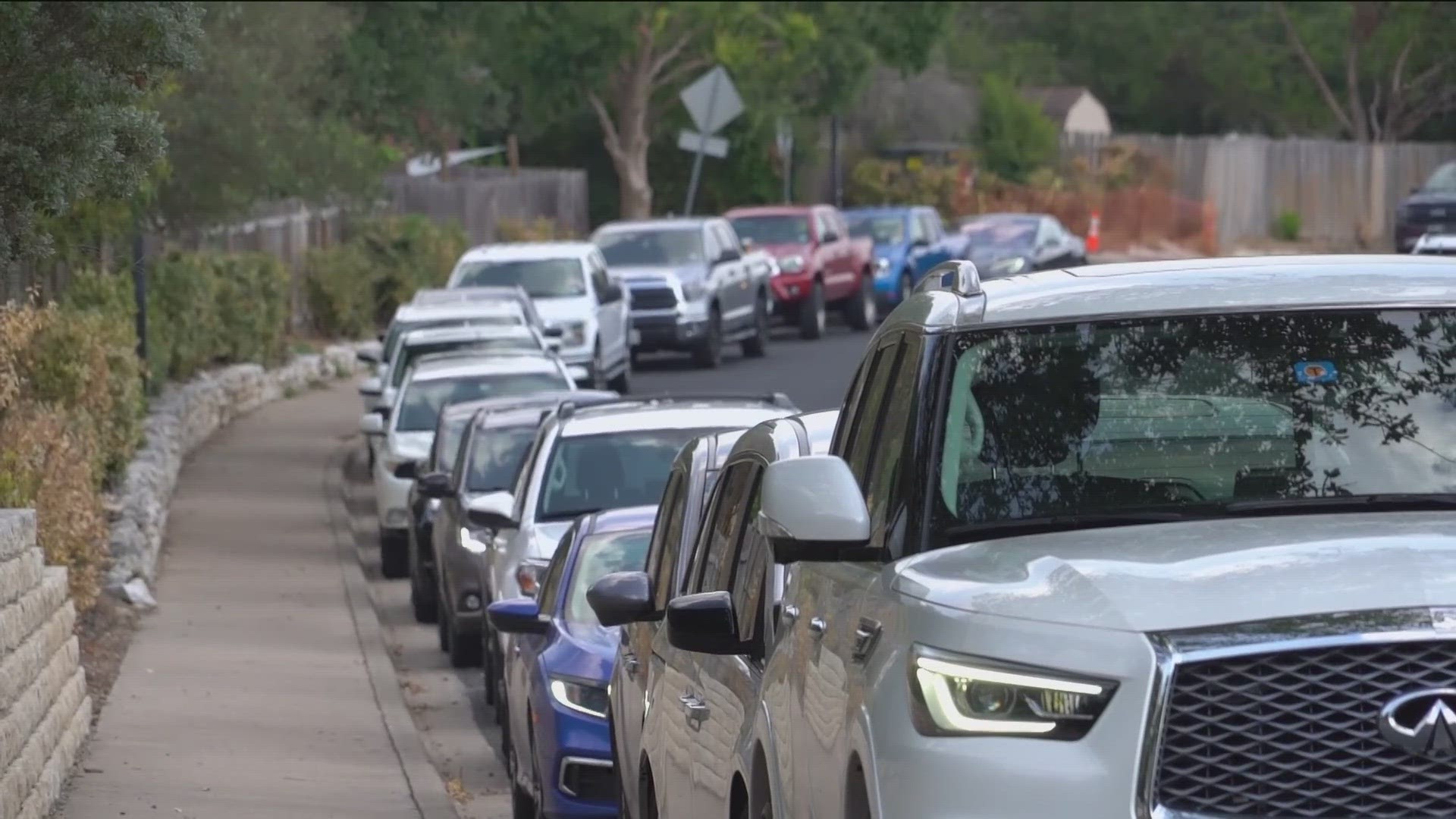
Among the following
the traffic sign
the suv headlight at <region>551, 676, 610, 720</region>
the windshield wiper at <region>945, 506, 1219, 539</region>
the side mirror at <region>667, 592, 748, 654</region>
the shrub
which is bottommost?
the shrub

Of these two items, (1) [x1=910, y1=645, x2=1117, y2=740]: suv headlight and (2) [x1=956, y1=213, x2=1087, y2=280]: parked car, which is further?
(2) [x1=956, y1=213, x2=1087, y2=280]: parked car

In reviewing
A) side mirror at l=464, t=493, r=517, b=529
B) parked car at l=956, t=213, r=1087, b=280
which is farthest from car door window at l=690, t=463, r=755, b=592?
parked car at l=956, t=213, r=1087, b=280

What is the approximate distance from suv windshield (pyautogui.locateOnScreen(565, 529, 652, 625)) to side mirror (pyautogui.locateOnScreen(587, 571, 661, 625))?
3.47m

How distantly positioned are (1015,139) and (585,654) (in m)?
54.5

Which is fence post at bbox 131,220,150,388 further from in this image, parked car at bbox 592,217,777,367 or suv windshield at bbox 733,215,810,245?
suv windshield at bbox 733,215,810,245

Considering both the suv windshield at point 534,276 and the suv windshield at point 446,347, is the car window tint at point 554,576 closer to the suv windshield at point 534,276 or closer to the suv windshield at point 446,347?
the suv windshield at point 446,347

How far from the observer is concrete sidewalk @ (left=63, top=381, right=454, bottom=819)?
10492 mm

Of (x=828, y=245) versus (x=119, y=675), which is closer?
(x=119, y=675)

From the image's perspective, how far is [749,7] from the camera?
155 ft

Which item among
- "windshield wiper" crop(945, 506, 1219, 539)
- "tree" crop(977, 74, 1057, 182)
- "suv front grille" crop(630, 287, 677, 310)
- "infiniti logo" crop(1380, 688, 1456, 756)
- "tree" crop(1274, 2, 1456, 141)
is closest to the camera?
"infiniti logo" crop(1380, 688, 1456, 756)

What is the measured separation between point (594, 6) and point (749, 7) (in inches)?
118

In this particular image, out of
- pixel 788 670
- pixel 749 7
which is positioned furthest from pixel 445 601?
pixel 749 7

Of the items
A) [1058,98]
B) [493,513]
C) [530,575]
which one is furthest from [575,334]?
[1058,98]

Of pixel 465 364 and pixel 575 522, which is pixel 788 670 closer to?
pixel 575 522
